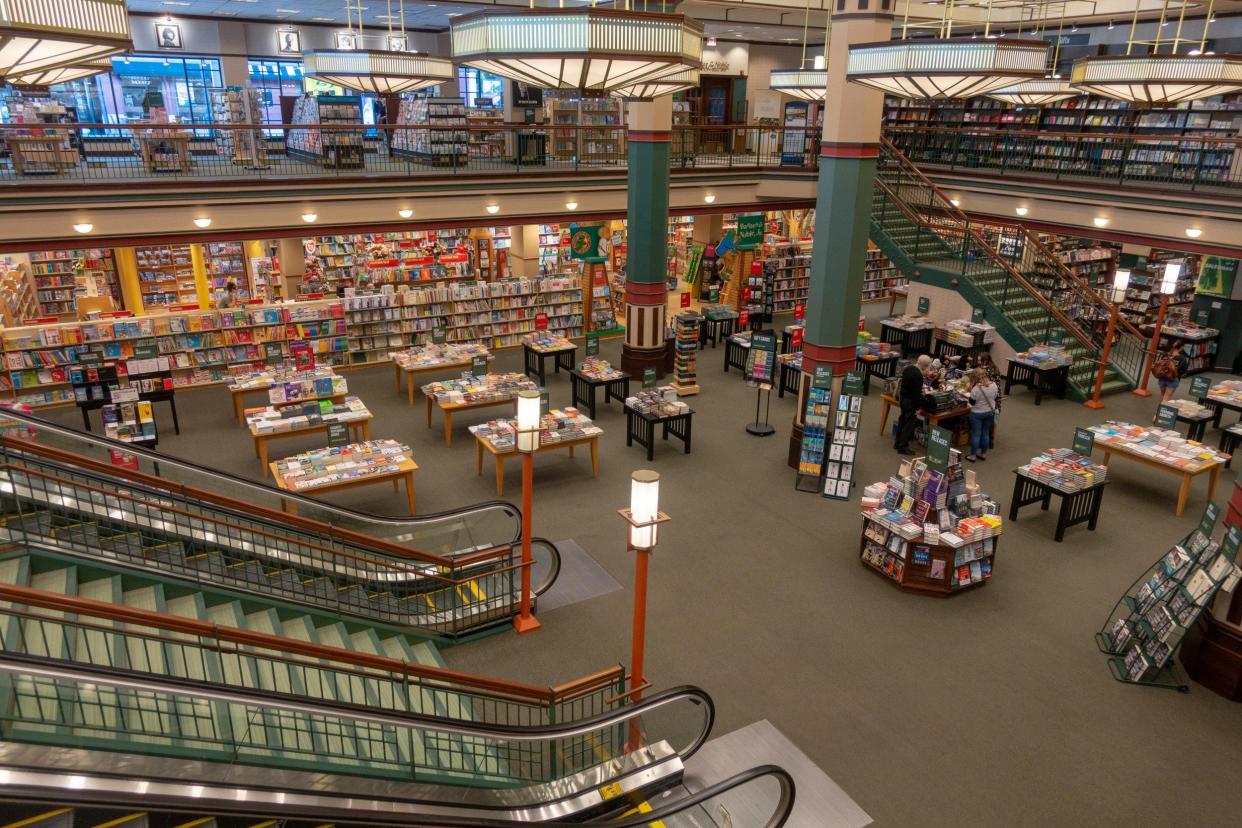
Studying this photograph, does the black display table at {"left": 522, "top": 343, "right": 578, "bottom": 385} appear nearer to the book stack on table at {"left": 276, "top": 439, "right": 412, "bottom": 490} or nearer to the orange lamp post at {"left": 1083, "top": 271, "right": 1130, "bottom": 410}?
the book stack on table at {"left": 276, "top": 439, "right": 412, "bottom": 490}

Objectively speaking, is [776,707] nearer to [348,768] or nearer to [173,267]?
[348,768]

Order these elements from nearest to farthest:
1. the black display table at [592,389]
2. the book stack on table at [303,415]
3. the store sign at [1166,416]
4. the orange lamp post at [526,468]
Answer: the orange lamp post at [526,468]
the book stack on table at [303,415]
the store sign at [1166,416]
the black display table at [592,389]

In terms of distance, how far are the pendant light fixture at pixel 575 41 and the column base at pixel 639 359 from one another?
486 inches

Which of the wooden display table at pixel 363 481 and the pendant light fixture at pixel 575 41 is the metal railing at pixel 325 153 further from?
the pendant light fixture at pixel 575 41

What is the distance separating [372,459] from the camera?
35.8ft

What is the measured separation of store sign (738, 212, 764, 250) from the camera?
19.4 meters

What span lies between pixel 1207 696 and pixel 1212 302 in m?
13.1

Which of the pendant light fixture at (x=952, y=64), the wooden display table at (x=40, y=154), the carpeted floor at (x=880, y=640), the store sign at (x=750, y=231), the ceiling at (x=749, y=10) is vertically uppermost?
the ceiling at (x=749, y=10)

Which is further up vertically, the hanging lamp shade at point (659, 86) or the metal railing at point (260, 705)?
the hanging lamp shade at point (659, 86)

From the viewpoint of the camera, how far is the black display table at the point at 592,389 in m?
14.2

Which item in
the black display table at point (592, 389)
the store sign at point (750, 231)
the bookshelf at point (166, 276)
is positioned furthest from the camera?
the bookshelf at point (166, 276)

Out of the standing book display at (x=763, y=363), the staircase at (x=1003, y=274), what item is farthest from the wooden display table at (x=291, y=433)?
the staircase at (x=1003, y=274)

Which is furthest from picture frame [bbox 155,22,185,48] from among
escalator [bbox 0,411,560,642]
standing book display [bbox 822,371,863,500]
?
standing book display [bbox 822,371,863,500]

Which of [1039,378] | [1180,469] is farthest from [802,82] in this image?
[1180,469]
